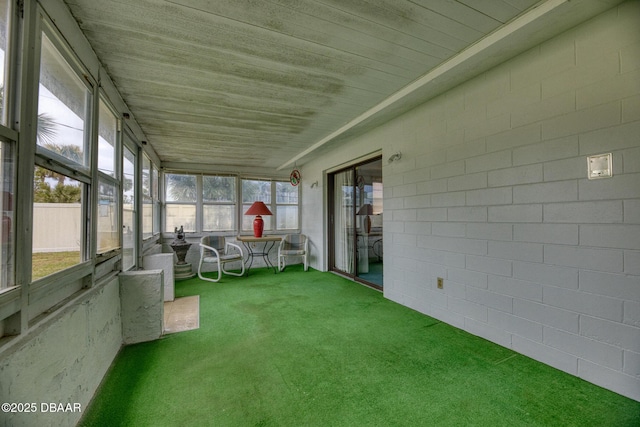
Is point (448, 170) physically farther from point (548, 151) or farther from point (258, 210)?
point (258, 210)

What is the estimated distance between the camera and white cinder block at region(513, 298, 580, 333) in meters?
1.82

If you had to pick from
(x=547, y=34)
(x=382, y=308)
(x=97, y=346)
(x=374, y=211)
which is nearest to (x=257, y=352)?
(x=97, y=346)

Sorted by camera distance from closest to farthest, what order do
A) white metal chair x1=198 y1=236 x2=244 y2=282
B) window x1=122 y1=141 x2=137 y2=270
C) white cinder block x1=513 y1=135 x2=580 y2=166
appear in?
white cinder block x1=513 y1=135 x2=580 y2=166 → window x1=122 y1=141 x2=137 y2=270 → white metal chair x1=198 y1=236 x2=244 y2=282

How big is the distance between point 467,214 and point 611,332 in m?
1.21

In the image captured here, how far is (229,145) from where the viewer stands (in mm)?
4617

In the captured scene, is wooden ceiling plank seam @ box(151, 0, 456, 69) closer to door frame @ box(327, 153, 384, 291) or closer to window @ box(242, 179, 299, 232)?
door frame @ box(327, 153, 384, 291)

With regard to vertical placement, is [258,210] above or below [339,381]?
above

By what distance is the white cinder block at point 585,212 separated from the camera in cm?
162

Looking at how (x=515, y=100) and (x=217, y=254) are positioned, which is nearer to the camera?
(x=515, y=100)

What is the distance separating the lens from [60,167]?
1428 mm

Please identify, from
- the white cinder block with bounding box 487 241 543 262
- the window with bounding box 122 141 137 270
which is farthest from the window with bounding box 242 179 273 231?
the white cinder block with bounding box 487 241 543 262

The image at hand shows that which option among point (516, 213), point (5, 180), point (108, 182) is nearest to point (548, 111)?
point (516, 213)

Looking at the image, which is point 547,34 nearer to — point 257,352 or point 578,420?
point 578,420

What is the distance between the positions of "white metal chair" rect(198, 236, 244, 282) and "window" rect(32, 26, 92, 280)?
3.11 m
